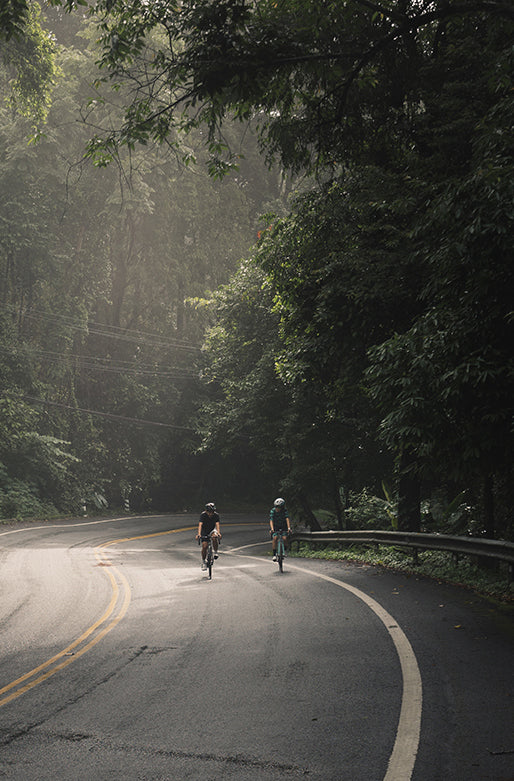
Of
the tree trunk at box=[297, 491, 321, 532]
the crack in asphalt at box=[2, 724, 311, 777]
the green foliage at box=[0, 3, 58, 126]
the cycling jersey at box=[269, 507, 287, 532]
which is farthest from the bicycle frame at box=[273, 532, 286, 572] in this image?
the green foliage at box=[0, 3, 58, 126]

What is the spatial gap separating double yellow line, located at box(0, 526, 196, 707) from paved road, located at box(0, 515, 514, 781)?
0.12 ft

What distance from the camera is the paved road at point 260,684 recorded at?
4.27 meters

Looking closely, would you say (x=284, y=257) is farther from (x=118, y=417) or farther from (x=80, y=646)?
(x=118, y=417)

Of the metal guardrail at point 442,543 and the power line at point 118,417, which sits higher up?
the power line at point 118,417

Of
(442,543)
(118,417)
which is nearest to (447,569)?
(442,543)

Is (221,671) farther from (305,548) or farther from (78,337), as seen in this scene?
(78,337)

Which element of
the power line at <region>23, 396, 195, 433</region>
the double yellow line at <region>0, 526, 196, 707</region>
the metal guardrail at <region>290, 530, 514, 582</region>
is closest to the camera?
the double yellow line at <region>0, 526, 196, 707</region>

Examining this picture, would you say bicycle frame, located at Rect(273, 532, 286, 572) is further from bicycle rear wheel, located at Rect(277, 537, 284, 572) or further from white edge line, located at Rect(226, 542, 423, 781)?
white edge line, located at Rect(226, 542, 423, 781)

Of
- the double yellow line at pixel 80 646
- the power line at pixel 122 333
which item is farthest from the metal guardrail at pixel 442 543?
the power line at pixel 122 333

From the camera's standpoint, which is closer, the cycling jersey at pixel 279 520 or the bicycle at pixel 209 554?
the bicycle at pixel 209 554

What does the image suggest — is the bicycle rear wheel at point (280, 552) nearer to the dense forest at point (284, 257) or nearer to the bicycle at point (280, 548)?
the bicycle at point (280, 548)

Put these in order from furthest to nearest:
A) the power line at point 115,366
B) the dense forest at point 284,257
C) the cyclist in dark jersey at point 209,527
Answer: the power line at point 115,366, the cyclist in dark jersey at point 209,527, the dense forest at point 284,257

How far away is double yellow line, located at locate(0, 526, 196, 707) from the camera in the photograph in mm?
6246

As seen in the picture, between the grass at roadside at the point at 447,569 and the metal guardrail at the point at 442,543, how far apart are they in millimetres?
240
